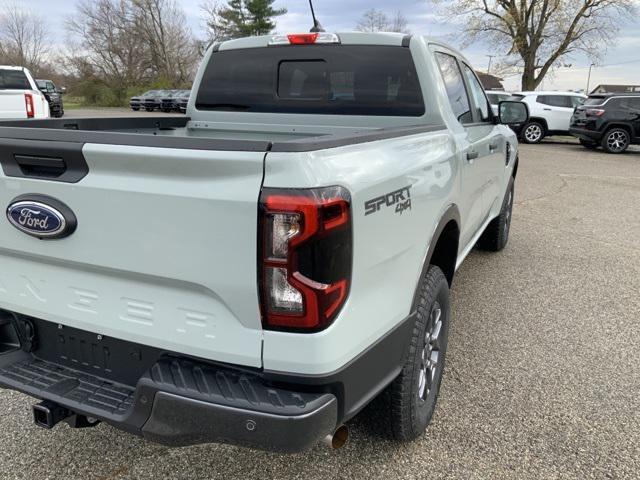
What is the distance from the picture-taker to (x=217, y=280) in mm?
1710

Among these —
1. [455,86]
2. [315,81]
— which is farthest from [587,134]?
[315,81]

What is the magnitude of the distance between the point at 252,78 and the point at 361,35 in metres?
0.78

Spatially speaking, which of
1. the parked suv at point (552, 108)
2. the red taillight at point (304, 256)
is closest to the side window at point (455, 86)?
the red taillight at point (304, 256)

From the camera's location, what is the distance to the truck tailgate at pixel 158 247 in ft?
5.41

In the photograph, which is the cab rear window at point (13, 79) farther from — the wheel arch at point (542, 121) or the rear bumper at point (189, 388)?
the wheel arch at point (542, 121)

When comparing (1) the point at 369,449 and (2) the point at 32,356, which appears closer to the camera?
(2) the point at 32,356

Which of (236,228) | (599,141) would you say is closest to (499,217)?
(236,228)

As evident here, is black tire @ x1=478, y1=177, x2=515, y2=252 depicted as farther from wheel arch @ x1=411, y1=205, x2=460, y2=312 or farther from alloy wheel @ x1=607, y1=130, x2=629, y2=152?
alloy wheel @ x1=607, y1=130, x2=629, y2=152

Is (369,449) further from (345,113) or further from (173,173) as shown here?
(345,113)

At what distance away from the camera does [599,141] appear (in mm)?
16859

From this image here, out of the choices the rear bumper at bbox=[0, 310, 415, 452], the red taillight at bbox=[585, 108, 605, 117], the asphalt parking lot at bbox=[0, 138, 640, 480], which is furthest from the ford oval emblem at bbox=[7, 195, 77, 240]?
the red taillight at bbox=[585, 108, 605, 117]

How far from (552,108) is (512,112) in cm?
1626

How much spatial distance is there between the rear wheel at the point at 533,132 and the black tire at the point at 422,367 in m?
18.3

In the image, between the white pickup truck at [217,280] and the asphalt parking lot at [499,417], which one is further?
the asphalt parking lot at [499,417]
